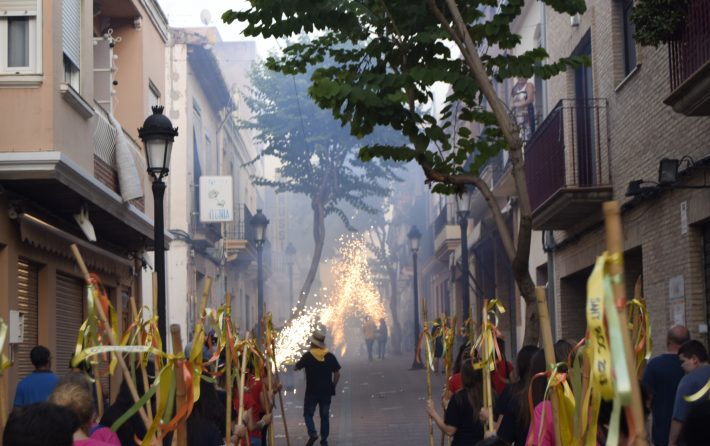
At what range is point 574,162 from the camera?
64.0 ft

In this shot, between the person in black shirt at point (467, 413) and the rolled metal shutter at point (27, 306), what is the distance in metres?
7.46

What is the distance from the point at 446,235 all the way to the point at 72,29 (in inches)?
1021

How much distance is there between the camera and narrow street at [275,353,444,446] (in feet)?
65.8

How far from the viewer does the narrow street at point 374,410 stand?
20.0m

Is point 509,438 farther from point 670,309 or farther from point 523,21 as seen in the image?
point 523,21

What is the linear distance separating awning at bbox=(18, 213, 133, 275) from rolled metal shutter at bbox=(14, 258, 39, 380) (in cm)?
33

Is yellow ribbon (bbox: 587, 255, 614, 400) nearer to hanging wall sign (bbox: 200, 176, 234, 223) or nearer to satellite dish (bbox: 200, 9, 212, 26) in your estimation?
hanging wall sign (bbox: 200, 176, 234, 223)

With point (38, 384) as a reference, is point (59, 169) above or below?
above

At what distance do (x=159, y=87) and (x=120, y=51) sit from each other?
2321mm

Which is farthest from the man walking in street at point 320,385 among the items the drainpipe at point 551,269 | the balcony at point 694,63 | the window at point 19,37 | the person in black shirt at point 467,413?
the person in black shirt at point 467,413

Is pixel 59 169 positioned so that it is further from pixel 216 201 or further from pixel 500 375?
pixel 216 201

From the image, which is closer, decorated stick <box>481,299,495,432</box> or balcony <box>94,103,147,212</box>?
decorated stick <box>481,299,495,432</box>

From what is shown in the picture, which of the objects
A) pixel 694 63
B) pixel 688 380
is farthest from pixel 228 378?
pixel 694 63

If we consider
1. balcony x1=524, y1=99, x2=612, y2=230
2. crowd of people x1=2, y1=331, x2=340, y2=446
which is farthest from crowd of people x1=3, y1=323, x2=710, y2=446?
balcony x1=524, y1=99, x2=612, y2=230
